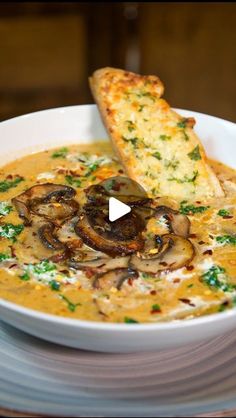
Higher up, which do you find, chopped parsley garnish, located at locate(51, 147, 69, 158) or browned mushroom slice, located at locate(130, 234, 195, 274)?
browned mushroom slice, located at locate(130, 234, 195, 274)

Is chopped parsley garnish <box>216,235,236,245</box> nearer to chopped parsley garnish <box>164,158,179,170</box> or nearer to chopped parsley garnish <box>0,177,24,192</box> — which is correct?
chopped parsley garnish <box>164,158,179,170</box>

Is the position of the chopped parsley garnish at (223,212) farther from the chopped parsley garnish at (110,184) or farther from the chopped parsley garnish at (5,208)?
the chopped parsley garnish at (5,208)

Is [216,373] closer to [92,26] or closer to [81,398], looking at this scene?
[81,398]

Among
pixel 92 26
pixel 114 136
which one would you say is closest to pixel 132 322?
pixel 114 136

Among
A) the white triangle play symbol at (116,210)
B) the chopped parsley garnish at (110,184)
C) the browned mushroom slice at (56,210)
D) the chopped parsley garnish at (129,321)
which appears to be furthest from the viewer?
the chopped parsley garnish at (110,184)

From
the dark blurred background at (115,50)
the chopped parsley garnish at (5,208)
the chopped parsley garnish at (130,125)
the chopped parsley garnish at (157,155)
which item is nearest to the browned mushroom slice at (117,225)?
the chopped parsley garnish at (5,208)

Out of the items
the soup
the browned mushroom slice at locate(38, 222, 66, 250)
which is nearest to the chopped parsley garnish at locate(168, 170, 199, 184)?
the soup

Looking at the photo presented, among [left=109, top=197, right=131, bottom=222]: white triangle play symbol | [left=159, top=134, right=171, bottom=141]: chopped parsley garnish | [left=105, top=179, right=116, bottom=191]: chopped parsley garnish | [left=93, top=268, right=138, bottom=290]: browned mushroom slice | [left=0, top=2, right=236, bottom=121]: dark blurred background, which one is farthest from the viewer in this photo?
→ [left=0, top=2, right=236, bottom=121]: dark blurred background
